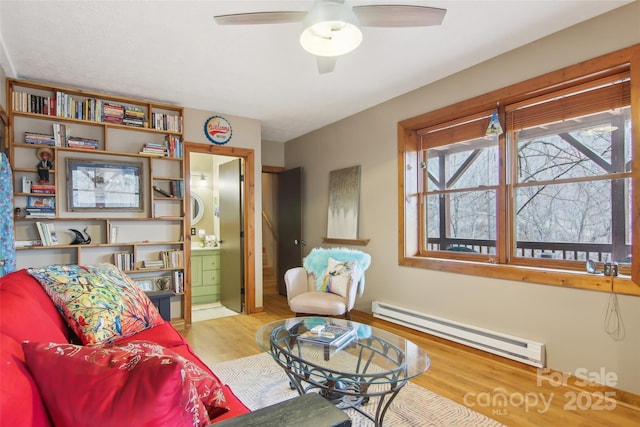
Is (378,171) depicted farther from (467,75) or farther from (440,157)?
(467,75)

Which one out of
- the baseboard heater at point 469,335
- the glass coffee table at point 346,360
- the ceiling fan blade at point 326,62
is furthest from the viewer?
the baseboard heater at point 469,335

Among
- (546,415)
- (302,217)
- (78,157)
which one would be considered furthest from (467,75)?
(78,157)

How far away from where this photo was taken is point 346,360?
186 cm

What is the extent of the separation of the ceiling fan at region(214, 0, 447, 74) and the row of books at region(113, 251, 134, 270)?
2766 millimetres

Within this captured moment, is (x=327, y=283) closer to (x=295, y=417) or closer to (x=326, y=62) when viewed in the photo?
(x=326, y=62)

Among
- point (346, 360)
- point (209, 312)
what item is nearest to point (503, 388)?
point (346, 360)

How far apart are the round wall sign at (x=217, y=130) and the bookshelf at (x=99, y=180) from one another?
34cm

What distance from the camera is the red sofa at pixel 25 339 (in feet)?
2.34

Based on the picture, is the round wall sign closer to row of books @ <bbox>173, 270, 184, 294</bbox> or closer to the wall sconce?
the wall sconce

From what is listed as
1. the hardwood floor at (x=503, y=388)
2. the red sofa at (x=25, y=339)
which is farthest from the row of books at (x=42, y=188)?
the red sofa at (x=25, y=339)

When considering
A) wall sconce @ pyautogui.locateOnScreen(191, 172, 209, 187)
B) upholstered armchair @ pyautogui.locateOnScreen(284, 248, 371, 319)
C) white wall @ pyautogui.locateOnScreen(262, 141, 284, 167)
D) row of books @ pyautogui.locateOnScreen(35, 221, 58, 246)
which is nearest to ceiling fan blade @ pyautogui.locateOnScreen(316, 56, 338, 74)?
upholstered armchair @ pyautogui.locateOnScreen(284, 248, 371, 319)

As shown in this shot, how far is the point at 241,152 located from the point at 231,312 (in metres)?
2.19

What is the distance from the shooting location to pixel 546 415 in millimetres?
→ 1991

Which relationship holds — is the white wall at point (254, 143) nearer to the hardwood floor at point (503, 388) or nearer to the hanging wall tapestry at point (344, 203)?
the hanging wall tapestry at point (344, 203)
